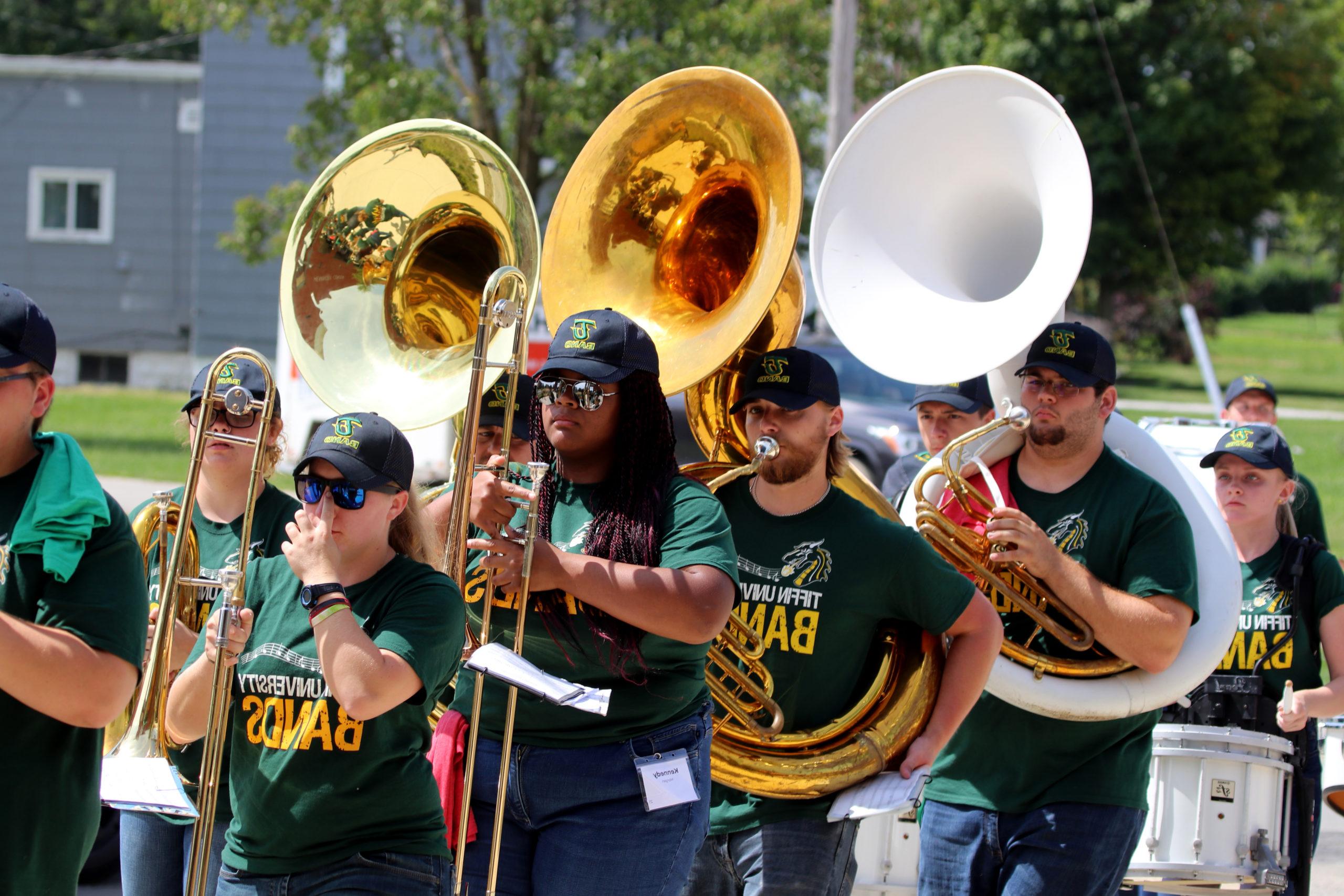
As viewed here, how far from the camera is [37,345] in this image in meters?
2.52

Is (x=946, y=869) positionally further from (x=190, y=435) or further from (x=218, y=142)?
(x=218, y=142)

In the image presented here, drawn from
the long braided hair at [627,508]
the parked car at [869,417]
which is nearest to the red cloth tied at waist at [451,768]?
the long braided hair at [627,508]

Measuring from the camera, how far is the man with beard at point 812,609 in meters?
3.52

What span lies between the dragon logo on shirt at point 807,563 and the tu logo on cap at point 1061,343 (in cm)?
77

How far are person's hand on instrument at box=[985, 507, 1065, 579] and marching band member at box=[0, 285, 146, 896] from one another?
1937 millimetres

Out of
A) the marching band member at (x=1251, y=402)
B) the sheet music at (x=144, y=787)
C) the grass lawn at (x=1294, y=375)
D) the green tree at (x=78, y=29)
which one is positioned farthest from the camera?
the green tree at (x=78, y=29)

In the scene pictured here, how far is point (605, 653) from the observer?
3.12 meters

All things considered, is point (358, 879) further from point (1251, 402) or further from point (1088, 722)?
point (1251, 402)

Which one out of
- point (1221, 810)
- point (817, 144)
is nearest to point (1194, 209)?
point (817, 144)

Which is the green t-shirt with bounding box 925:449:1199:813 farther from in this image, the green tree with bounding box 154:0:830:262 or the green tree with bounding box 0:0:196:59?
the green tree with bounding box 0:0:196:59

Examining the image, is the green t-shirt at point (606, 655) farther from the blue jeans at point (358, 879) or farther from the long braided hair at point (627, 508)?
the blue jeans at point (358, 879)

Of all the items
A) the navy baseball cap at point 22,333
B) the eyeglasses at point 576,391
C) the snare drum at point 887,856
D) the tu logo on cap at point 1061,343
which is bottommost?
the snare drum at point 887,856

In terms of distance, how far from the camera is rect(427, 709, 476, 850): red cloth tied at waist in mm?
3174

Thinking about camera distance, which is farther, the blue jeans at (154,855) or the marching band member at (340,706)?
the blue jeans at (154,855)
